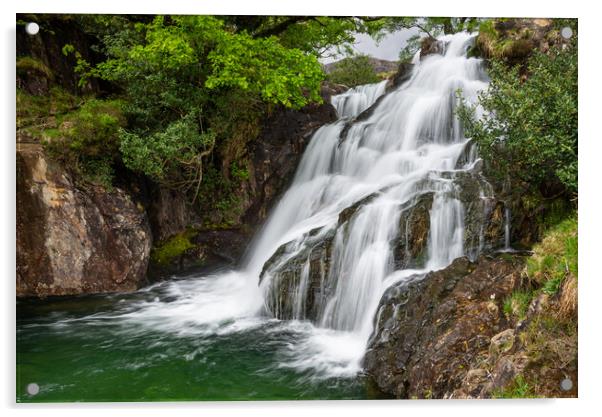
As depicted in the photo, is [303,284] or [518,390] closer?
[518,390]

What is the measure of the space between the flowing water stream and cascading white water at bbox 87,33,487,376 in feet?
0.06

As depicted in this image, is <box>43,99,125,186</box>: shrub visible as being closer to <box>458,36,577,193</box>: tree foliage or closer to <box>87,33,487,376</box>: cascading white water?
<box>87,33,487,376</box>: cascading white water

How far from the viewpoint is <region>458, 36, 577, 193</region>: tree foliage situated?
374 cm

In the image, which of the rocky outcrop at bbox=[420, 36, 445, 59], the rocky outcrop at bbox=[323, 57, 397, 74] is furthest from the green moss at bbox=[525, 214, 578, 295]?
the rocky outcrop at bbox=[323, 57, 397, 74]

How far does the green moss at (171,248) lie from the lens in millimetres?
7086

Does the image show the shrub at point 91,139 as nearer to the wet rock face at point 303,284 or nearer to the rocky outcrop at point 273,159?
the rocky outcrop at point 273,159

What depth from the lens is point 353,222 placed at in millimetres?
5535

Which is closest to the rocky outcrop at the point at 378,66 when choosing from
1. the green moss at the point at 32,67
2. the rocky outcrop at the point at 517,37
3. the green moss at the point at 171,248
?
the rocky outcrop at the point at 517,37

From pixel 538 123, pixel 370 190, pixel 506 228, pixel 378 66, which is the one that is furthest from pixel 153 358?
pixel 378 66

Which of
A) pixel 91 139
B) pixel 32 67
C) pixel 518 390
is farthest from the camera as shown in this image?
pixel 91 139

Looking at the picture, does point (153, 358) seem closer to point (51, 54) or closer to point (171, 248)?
point (171, 248)

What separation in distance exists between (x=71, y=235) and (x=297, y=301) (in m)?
3.11

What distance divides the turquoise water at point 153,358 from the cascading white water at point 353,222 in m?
0.09

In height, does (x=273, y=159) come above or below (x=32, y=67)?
below
